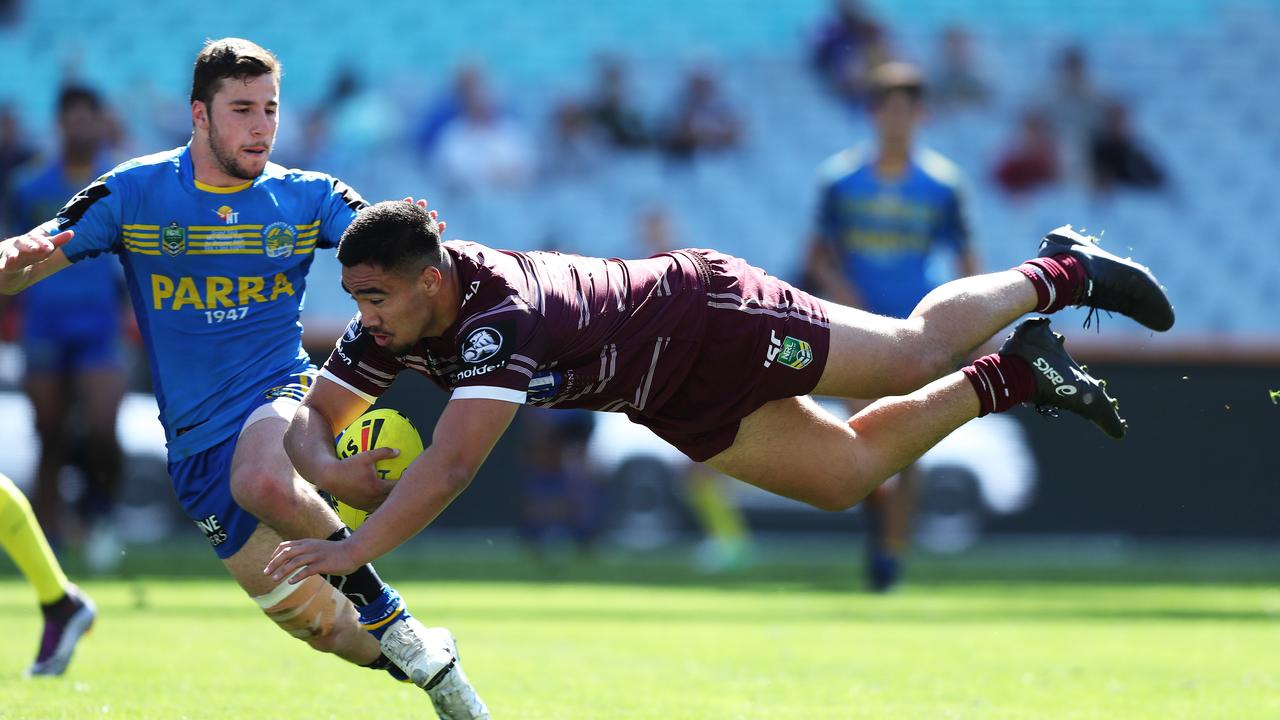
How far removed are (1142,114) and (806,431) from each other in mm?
14721

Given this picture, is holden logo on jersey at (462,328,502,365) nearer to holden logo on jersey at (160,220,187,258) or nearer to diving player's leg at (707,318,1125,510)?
diving player's leg at (707,318,1125,510)

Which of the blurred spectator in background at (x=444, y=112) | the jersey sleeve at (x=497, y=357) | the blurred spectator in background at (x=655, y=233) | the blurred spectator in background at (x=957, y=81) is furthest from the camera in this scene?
the blurred spectator in background at (x=957, y=81)

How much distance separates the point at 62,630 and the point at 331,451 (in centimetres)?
214

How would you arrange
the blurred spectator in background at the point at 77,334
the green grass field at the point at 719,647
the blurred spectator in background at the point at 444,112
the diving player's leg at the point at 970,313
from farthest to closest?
the blurred spectator in background at the point at 444,112
the blurred spectator in background at the point at 77,334
the green grass field at the point at 719,647
the diving player's leg at the point at 970,313

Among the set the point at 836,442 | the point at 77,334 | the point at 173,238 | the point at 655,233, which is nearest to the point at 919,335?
the point at 836,442

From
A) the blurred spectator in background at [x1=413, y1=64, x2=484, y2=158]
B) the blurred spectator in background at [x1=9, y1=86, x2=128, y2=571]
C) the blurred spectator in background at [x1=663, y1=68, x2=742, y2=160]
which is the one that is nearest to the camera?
the blurred spectator in background at [x1=9, y1=86, x2=128, y2=571]

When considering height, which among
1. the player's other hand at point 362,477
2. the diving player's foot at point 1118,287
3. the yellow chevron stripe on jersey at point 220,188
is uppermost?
the diving player's foot at point 1118,287

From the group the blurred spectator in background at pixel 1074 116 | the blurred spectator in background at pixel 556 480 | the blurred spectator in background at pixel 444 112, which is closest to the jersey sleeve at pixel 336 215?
the blurred spectator in background at pixel 556 480

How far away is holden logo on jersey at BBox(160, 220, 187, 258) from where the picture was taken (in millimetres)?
6156

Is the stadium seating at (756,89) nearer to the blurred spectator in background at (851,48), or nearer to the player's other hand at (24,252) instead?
the blurred spectator in background at (851,48)

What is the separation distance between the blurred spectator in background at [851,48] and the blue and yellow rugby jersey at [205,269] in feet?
43.3

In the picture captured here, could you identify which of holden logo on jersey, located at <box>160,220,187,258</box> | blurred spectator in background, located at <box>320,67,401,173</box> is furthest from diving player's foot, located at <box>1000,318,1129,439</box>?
blurred spectator in background, located at <box>320,67,401,173</box>

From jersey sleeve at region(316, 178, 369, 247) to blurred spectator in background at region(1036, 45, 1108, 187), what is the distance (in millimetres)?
13827

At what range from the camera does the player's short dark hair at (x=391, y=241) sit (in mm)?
5168
